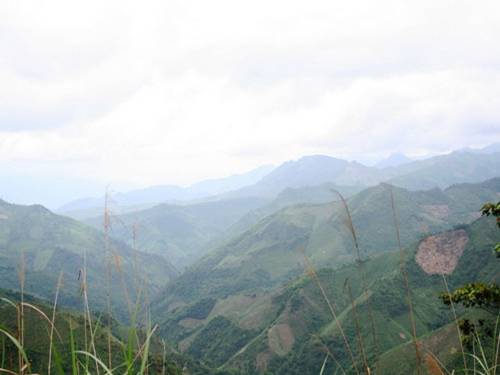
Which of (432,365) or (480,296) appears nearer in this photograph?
(432,365)

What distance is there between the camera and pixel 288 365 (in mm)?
139875

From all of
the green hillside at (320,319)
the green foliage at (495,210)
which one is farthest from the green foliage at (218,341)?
the green foliage at (495,210)

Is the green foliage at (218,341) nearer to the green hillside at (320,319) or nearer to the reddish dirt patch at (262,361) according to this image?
the green hillside at (320,319)

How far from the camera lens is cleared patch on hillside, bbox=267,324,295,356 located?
486 ft

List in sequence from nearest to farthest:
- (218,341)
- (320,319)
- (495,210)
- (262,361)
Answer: (495,210), (262,361), (320,319), (218,341)

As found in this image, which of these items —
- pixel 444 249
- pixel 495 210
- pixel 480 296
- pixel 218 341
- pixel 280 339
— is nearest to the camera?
pixel 480 296

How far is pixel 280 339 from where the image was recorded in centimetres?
15312

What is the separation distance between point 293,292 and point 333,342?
146 ft

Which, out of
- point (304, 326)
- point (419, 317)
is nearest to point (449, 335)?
point (419, 317)

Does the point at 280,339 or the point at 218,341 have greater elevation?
the point at 280,339

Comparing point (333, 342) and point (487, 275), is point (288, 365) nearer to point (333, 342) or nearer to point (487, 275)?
point (333, 342)

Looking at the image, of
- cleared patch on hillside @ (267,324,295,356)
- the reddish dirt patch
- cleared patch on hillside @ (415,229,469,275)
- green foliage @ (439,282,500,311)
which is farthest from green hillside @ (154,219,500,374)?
green foliage @ (439,282,500,311)

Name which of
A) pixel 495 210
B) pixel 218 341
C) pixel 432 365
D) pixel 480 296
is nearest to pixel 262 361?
pixel 218 341

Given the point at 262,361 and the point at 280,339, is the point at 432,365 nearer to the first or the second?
the point at 262,361
